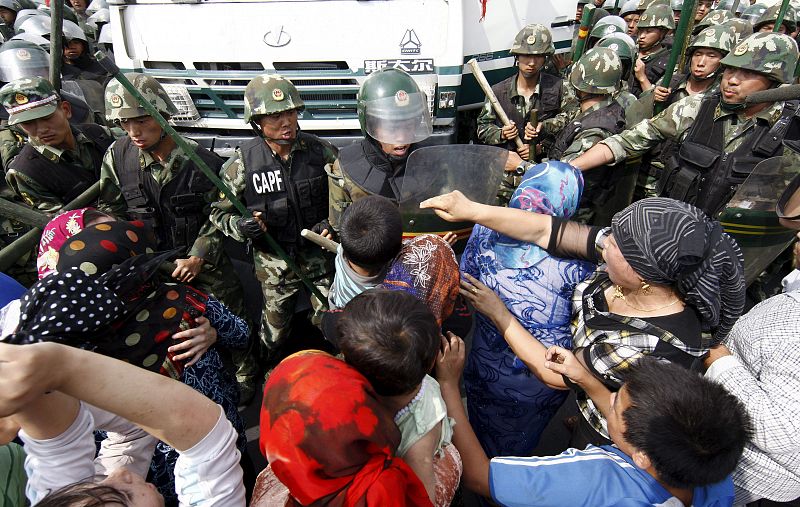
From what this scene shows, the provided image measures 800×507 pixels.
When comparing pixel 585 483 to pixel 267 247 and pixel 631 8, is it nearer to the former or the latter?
pixel 267 247

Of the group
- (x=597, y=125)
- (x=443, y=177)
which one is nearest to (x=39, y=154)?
(x=443, y=177)

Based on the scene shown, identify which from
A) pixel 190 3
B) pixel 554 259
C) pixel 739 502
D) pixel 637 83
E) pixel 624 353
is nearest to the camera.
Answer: pixel 624 353

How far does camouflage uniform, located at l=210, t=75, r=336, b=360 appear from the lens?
273 cm

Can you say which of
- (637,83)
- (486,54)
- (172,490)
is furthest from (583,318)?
(637,83)

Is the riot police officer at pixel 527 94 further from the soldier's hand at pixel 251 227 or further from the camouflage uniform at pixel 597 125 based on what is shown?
the soldier's hand at pixel 251 227

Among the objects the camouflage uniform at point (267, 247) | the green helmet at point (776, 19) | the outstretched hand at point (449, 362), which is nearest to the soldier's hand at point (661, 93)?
the green helmet at point (776, 19)

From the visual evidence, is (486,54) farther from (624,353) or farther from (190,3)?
(624,353)

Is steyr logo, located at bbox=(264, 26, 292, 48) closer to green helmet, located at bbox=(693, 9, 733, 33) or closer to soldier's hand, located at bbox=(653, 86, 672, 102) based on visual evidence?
soldier's hand, located at bbox=(653, 86, 672, 102)

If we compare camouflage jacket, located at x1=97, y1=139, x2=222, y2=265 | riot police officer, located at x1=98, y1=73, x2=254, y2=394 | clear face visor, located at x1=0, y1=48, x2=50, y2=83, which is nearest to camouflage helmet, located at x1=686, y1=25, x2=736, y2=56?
riot police officer, located at x1=98, y1=73, x2=254, y2=394

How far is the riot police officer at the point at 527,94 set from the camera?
13.9 ft

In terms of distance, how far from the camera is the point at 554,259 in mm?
1707

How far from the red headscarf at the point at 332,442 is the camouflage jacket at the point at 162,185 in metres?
2.14

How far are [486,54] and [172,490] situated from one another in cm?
465

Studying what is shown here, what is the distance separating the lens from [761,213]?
8.98 ft
